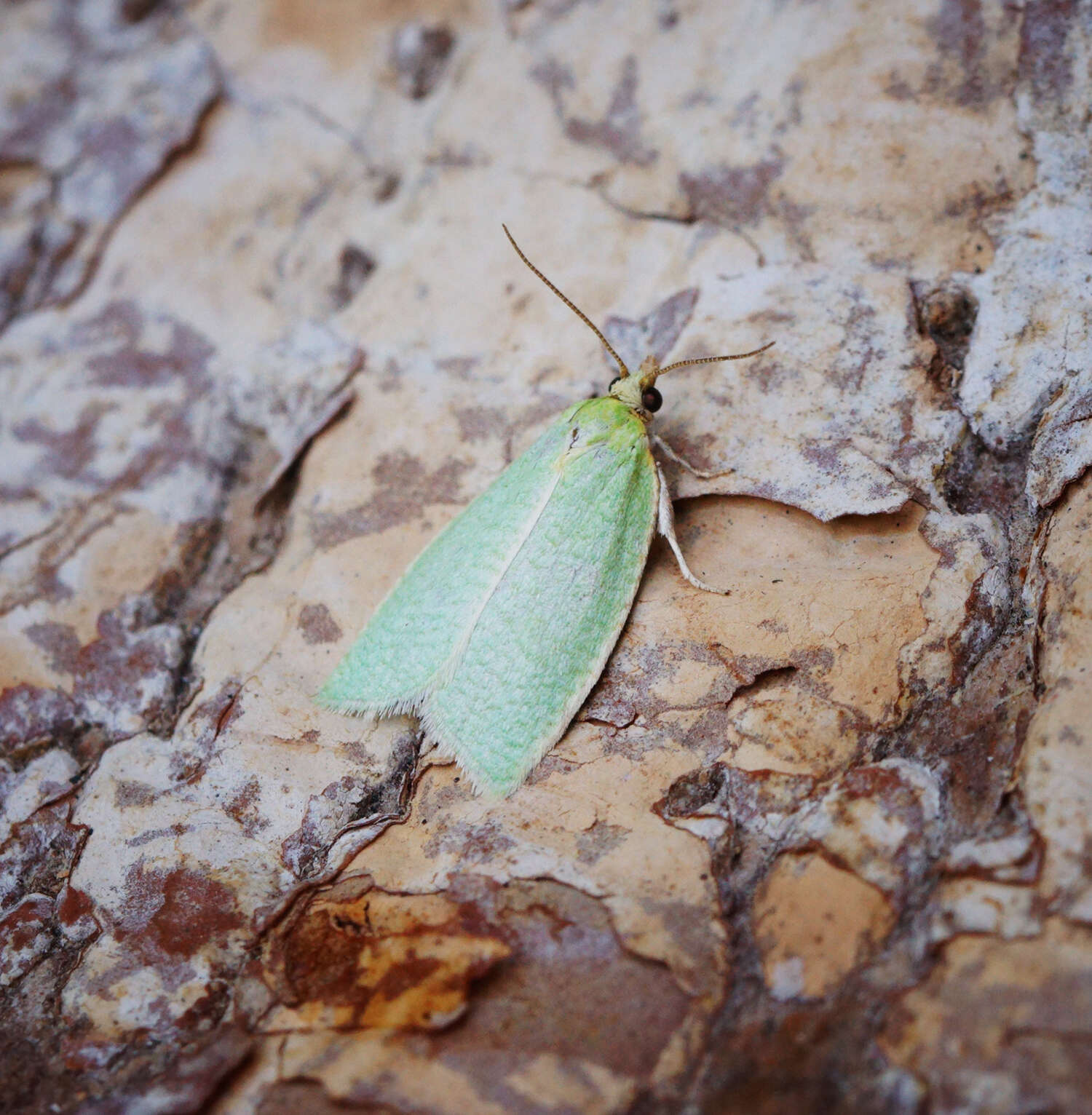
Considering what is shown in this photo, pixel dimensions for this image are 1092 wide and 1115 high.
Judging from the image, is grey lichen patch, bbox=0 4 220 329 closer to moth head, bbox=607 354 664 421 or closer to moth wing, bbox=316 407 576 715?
moth wing, bbox=316 407 576 715

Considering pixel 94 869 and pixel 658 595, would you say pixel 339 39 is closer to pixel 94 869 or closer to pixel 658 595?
pixel 658 595

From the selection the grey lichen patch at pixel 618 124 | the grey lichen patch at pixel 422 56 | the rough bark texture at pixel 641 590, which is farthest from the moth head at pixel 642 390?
the grey lichen patch at pixel 422 56

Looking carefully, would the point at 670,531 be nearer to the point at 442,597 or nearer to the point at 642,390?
the point at 642,390

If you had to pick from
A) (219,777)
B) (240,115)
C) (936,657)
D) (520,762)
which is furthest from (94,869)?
(240,115)

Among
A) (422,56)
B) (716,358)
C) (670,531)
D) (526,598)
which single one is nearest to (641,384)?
(716,358)

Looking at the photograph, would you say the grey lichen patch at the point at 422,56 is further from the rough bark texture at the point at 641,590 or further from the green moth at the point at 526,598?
the green moth at the point at 526,598

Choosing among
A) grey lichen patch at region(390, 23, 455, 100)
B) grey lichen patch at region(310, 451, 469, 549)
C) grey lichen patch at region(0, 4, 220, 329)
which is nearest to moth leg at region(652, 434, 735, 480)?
grey lichen patch at region(310, 451, 469, 549)
